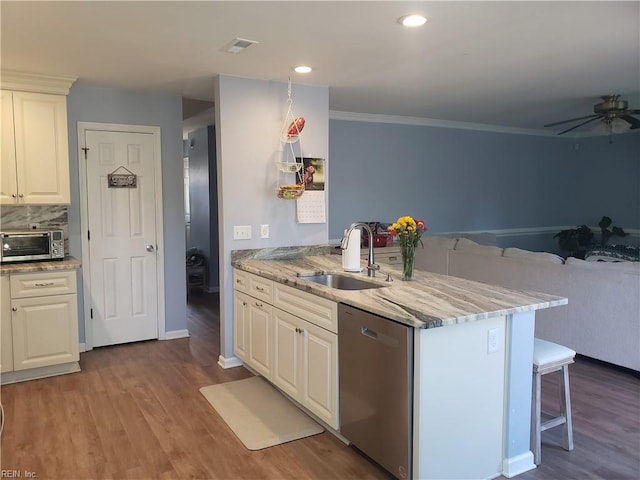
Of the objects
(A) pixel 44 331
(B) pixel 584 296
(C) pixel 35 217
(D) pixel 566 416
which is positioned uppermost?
(C) pixel 35 217

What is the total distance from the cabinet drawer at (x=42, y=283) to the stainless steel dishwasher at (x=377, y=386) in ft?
8.04

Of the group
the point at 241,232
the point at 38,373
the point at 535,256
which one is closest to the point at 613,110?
the point at 535,256

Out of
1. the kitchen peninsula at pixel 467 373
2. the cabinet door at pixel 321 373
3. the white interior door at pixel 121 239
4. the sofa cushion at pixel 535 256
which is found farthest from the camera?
the white interior door at pixel 121 239

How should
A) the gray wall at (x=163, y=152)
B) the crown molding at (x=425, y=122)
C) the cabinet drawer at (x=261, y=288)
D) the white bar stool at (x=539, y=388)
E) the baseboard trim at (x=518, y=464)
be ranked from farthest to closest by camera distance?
the crown molding at (x=425, y=122), the gray wall at (x=163, y=152), the cabinet drawer at (x=261, y=288), the white bar stool at (x=539, y=388), the baseboard trim at (x=518, y=464)

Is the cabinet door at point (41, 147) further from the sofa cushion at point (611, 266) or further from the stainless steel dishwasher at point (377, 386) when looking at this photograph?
the sofa cushion at point (611, 266)

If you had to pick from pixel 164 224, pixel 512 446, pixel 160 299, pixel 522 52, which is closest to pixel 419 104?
pixel 522 52

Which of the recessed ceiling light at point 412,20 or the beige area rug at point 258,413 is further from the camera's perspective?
the beige area rug at point 258,413

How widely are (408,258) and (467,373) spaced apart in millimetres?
884

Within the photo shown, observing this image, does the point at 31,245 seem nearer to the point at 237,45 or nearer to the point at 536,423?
the point at 237,45

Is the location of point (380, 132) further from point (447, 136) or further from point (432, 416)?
point (432, 416)

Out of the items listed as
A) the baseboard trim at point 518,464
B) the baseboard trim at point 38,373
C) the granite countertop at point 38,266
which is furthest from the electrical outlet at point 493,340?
the baseboard trim at point 38,373

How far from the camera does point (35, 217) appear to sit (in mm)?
4219

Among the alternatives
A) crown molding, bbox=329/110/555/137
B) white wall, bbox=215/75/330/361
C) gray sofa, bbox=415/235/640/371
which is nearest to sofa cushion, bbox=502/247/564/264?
gray sofa, bbox=415/235/640/371

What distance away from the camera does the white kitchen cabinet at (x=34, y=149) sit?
3850mm
